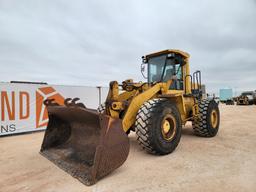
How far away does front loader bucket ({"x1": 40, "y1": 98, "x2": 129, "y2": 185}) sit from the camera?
2.34 m

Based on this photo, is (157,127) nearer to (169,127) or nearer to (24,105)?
(169,127)

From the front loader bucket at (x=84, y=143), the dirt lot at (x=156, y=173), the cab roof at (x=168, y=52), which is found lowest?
the dirt lot at (x=156, y=173)

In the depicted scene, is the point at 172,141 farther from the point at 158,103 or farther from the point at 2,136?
the point at 2,136

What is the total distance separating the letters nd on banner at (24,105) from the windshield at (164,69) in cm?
465

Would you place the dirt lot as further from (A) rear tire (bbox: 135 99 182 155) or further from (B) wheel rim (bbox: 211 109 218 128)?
(B) wheel rim (bbox: 211 109 218 128)

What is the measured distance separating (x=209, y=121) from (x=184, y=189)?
3.15 metres

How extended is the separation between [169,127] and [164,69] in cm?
170

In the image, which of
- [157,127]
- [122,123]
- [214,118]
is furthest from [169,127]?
[214,118]

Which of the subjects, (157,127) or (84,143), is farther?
(84,143)

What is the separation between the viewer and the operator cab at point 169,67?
4522 millimetres

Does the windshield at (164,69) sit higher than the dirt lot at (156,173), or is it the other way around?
the windshield at (164,69)

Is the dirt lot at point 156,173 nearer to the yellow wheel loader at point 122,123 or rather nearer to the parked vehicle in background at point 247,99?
the yellow wheel loader at point 122,123

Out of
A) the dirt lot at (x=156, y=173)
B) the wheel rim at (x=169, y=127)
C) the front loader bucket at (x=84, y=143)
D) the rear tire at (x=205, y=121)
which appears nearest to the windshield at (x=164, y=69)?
the rear tire at (x=205, y=121)

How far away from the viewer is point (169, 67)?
4.57m
